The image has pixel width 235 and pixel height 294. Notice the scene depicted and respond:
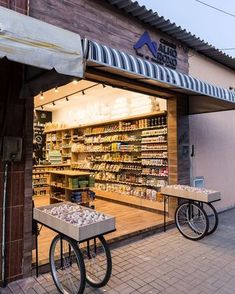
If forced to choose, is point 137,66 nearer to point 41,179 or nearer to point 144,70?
point 144,70

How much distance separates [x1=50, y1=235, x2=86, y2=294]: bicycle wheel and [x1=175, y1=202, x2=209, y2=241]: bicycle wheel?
7.88ft

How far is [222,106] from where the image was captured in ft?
19.5

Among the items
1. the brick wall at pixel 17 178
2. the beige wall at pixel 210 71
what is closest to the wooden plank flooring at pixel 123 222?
the brick wall at pixel 17 178

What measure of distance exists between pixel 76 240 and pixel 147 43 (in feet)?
13.2

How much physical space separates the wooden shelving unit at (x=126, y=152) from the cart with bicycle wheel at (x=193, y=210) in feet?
4.05

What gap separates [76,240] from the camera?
9.34 feet

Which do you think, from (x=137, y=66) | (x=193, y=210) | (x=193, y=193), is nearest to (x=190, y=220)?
(x=193, y=210)

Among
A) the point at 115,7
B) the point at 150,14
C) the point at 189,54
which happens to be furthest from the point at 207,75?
the point at 115,7

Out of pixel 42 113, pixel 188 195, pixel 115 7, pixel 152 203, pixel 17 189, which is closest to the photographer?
pixel 17 189

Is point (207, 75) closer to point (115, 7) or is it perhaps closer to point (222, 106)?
point (222, 106)

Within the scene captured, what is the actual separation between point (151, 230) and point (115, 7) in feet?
14.2

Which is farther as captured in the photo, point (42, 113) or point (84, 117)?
point (42, 113)

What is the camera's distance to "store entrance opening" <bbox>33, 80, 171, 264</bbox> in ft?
21.1

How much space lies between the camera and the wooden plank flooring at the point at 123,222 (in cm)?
457
